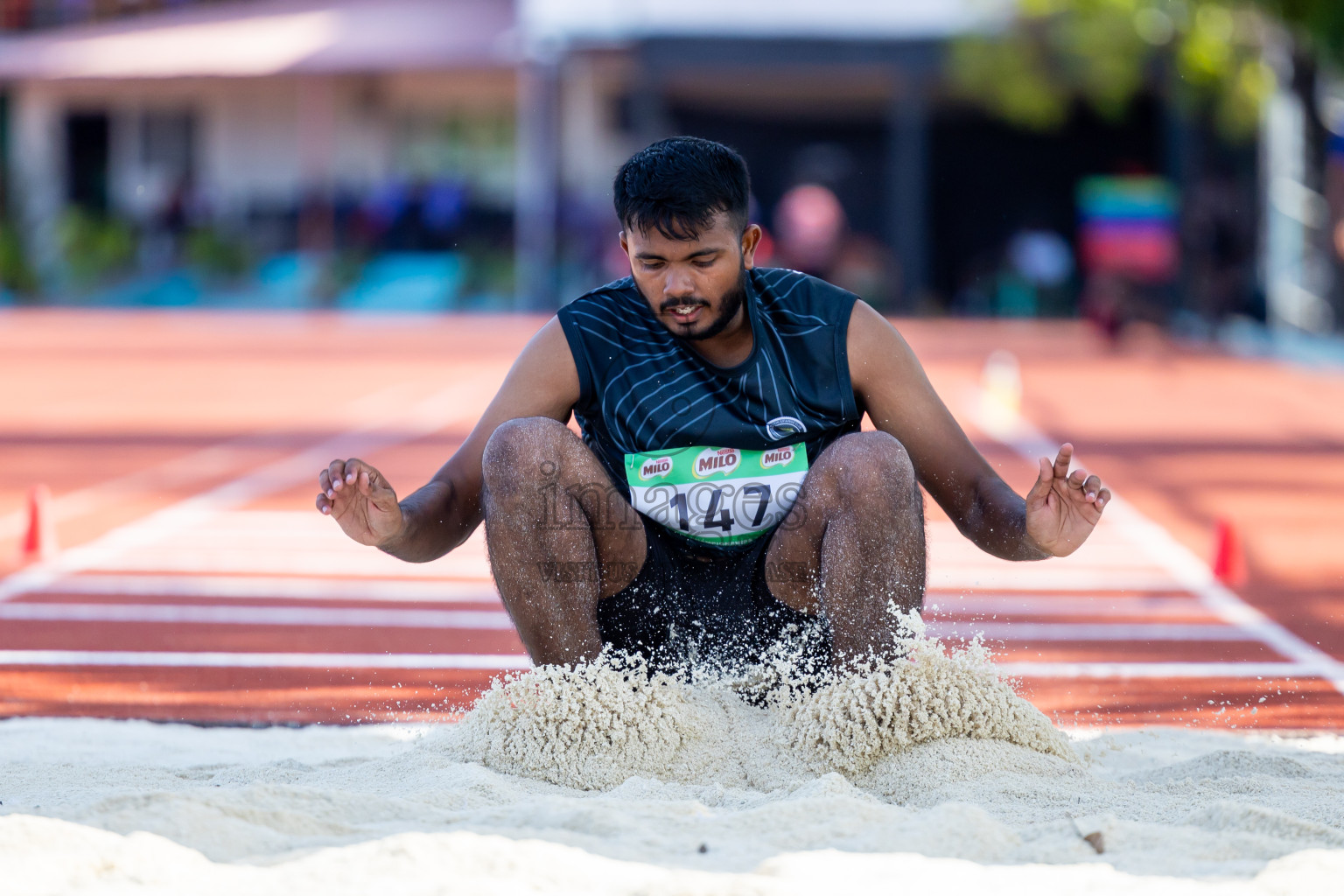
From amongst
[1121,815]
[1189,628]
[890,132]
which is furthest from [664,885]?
[890,132]

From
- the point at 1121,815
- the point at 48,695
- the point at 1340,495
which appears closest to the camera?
the point at 1121,815

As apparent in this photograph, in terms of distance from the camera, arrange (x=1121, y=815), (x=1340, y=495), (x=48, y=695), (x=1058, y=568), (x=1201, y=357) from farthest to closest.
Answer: (x=1201, y=357)
(x=1340, y=495)
(x=1058, y=568)
(x=48, y=695)
(x=1121, y=815)

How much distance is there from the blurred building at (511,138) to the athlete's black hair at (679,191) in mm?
22566

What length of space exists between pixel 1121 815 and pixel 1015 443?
27.3ft

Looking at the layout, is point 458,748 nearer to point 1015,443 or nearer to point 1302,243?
point 1015,443

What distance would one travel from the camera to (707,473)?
3508 millimetres

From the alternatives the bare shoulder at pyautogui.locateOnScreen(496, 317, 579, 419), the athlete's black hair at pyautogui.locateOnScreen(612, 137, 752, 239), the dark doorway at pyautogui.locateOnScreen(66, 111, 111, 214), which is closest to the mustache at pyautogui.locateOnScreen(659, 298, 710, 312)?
the athlete's black hair at pyautogui.locateOnScreen(612, 137, 752, 239)

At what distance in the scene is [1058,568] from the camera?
22.1 ft

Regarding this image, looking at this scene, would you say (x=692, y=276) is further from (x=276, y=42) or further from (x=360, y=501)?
(x=276, y=42)

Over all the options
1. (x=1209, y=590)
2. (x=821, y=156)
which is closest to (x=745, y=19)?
(x=821, y=156)

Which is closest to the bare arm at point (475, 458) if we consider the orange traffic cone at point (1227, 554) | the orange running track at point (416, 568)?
the orange running track at point (416, 568)

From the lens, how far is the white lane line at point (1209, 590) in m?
4.86

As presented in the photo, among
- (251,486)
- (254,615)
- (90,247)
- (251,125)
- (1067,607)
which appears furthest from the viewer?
(251,125)

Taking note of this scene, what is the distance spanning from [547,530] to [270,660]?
199cm
